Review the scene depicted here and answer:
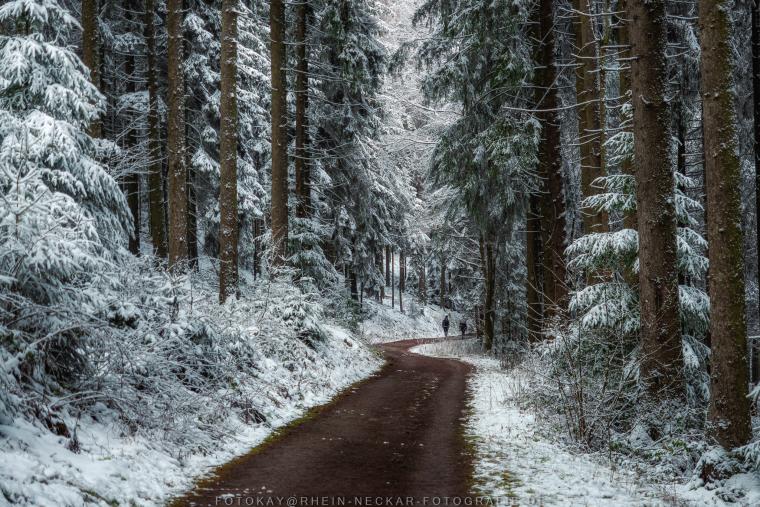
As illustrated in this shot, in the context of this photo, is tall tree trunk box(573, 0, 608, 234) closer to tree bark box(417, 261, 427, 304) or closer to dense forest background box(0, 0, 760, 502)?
dense forest background box(0, 0, 760, 502)

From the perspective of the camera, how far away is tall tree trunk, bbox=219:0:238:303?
13.3 m

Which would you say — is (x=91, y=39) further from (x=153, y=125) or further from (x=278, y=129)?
(x=153, y=125)

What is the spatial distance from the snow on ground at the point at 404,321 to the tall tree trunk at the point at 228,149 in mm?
22697

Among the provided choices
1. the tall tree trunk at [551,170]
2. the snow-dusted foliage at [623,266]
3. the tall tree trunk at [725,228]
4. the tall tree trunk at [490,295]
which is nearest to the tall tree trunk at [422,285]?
the tall tree trunk at [490,295]

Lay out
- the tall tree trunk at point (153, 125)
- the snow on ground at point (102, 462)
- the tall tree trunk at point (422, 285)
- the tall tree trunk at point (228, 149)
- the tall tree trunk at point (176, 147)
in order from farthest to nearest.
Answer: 1. the tall tree trunk at point (422, 285)
2. the tall tree trunk at point (153, 125)
3. the tall tree trunk at point (228, 149)
4. the tall tree trunk at point (176, 147)
5. the snow on ground at point (102, 462)

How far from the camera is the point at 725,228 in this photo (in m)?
6.16

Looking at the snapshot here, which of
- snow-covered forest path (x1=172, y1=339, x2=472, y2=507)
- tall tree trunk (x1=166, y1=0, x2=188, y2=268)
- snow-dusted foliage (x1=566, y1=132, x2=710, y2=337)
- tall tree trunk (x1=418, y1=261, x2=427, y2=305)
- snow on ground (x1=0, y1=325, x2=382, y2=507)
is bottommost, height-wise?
tall tree trunk (x1=418, y1=261, x2=427, y2=305)

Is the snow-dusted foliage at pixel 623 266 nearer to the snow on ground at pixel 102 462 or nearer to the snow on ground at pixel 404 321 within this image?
the snow on ground at pixel 102 462

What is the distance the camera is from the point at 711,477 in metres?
5.91

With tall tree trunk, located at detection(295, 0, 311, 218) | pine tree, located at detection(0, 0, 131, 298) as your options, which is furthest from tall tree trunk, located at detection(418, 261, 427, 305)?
pine tree, located at detection(0, 0, 131, 298)

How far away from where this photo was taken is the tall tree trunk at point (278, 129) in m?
15.2

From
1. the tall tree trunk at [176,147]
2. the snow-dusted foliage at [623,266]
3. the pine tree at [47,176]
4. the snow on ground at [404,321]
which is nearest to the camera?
the pine tree at [47,176]

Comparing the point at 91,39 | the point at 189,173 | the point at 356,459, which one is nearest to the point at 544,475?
the point at 356,459

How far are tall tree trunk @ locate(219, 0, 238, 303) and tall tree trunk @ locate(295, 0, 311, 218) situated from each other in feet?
14.3
